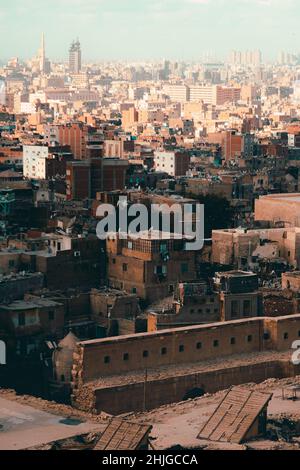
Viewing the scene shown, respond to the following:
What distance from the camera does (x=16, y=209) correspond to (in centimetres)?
3080

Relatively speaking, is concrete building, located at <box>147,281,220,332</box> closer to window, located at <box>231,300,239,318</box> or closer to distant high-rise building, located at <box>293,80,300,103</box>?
window, located at <box>231,300,239,318</box>

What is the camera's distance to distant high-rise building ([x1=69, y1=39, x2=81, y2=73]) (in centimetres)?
16388

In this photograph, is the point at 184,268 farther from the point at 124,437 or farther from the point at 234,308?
the point at 124,437

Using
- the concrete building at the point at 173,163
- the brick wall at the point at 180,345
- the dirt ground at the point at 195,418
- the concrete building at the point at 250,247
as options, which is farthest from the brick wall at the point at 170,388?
the concrete building at the point at 173,163

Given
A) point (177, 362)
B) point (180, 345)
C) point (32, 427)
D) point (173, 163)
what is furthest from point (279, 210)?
point (32, 427)

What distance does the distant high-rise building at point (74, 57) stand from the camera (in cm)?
16388

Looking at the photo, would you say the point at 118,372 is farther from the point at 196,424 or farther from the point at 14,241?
the point at 14,241

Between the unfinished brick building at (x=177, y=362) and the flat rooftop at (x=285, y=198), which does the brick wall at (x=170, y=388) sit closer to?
the unfinished brick building at (x=177, y=362)

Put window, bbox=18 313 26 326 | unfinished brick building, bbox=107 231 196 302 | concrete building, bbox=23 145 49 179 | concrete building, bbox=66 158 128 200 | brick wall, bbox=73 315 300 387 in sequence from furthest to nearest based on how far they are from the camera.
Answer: concrete building, bbox=23 145 49 179 → concrete building, bbox=66 158 128 200 → unfinished brick building, bbox=107 231 196 302 → window, bbox=18 313 26 326 → brick wall, bbox=73 315 300 387

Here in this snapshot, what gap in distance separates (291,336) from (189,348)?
64.1 inches

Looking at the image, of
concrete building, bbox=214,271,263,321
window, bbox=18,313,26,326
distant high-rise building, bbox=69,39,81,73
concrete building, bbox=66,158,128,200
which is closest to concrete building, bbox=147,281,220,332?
concrete building, bbox=214,271,263,321

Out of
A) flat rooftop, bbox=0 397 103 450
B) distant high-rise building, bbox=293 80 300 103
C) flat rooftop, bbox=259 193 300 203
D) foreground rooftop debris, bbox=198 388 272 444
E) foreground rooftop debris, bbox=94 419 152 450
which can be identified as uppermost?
flat rooftop, bbox=259 193 300 203

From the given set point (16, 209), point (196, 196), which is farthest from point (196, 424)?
point (196, 196)

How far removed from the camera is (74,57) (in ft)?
541
